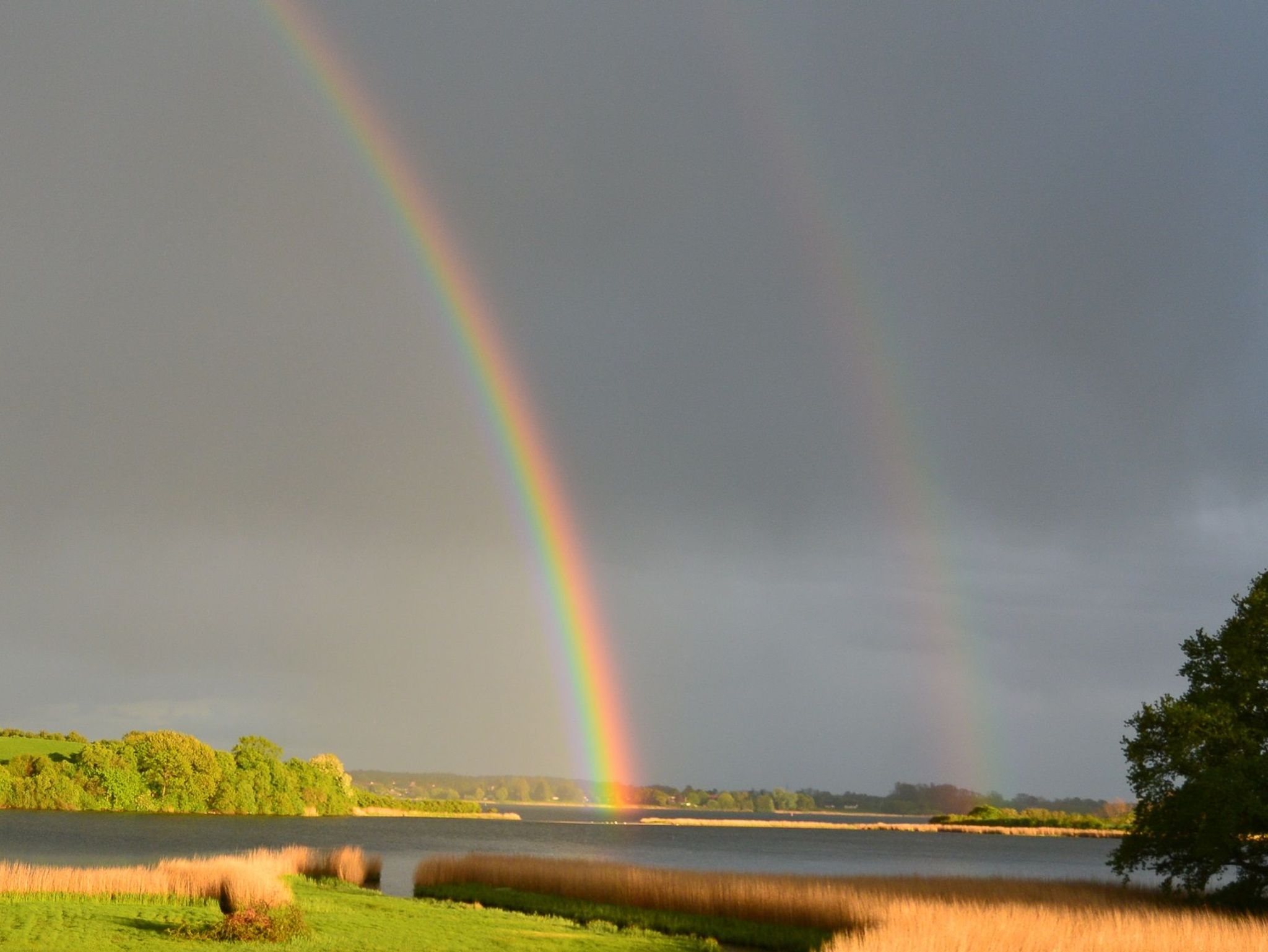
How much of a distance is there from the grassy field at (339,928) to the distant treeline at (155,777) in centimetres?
12767

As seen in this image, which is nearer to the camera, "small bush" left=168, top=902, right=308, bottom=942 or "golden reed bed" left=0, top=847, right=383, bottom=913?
"small bush" left=168, top=902, right=308, bottom=942

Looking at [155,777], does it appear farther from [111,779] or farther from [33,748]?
[33,748]

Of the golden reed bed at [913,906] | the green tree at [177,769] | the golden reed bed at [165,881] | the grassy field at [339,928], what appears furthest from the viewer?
the green tree at [177,769]

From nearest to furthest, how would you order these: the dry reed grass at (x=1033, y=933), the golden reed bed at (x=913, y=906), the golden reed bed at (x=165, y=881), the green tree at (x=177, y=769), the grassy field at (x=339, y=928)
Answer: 1. the dry reed grass at (x=1033, y=933)
2. the golden reed bed at (x=913, y=906)
3. the grassy field at (x=339, y=928)
4. the golden reed bed at (x=165, y=881)
5. the green tree at (x=177, y=769)

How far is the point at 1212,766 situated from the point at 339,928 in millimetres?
31366

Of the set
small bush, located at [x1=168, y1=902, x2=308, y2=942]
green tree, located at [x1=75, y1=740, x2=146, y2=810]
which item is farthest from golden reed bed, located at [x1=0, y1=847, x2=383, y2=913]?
green tree, located at [x1=75, y1=740, x2=146, y2=810]

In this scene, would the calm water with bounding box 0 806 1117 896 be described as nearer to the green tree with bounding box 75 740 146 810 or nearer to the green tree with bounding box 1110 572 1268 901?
the green tree with bounding box 75 740 146 810

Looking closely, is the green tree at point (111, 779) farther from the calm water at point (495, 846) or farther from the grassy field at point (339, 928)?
the grassy field at point (339, 928)

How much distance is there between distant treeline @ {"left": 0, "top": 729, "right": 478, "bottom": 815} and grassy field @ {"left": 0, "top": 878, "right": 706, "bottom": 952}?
419ft

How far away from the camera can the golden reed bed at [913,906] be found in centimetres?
2783

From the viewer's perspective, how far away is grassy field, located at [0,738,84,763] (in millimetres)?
168625

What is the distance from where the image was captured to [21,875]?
135ft

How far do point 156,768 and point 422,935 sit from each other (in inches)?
5680

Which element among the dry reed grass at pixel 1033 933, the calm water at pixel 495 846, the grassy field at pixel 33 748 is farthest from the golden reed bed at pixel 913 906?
the grassy field at pixel 33 748
